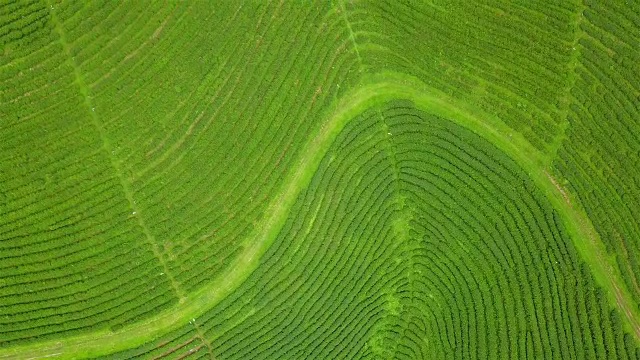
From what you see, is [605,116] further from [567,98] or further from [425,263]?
[425,263]

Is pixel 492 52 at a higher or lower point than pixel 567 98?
higher

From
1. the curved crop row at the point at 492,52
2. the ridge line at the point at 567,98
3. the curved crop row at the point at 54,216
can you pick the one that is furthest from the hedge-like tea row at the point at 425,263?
the curved crop row at the point at 54,216

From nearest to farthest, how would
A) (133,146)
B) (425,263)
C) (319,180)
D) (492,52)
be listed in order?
(133,146) < (319,180) < (492,52) < (425,263)

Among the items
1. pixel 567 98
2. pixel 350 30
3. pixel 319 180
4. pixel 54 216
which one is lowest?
pixel 54 216

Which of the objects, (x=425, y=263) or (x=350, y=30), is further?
(x=425, y=263)

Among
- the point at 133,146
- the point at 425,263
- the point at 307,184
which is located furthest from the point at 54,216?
the point at 425,263

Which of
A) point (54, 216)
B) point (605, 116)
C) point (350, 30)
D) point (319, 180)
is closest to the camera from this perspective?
point (54, 216)
